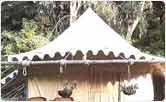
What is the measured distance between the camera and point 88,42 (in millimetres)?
5168

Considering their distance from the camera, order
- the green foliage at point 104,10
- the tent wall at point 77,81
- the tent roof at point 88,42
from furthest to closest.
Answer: the green foliage at point 104,10
the tent wall at point 77,81
the tent roof at point 88,42

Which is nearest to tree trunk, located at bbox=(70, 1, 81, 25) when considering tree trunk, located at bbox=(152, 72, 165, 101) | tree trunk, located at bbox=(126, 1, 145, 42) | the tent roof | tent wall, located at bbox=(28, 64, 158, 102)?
tree trunk, located at bbox=(126, 1, 145, 42)

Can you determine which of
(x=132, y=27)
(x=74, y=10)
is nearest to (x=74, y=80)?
(x=74, y=10)

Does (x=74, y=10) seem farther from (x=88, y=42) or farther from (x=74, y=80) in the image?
(x=88, y=42)

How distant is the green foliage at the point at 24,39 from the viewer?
9.73 m

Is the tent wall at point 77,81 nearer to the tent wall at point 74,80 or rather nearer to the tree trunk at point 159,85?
the tent wall at point 74,80

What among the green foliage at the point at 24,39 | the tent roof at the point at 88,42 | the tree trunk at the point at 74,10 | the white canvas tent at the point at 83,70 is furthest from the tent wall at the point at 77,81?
the tree trunk at the point at 74,10

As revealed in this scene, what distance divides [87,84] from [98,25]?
1.95 ft

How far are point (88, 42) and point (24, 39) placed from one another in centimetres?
496

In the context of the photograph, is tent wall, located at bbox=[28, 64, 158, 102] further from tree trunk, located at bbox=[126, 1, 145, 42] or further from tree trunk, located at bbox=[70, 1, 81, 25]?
tree trunk, located at bbox=[126, 1, 145, 42]

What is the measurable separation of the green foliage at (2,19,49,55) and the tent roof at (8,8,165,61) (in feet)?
12.9

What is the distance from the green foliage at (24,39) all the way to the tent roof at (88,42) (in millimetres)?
3945

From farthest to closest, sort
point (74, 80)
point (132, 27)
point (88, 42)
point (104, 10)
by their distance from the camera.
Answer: point (132, 27), point (104, 10), point (74, 80), point (88, 42)

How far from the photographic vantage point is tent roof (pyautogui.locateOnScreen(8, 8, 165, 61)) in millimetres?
5008
